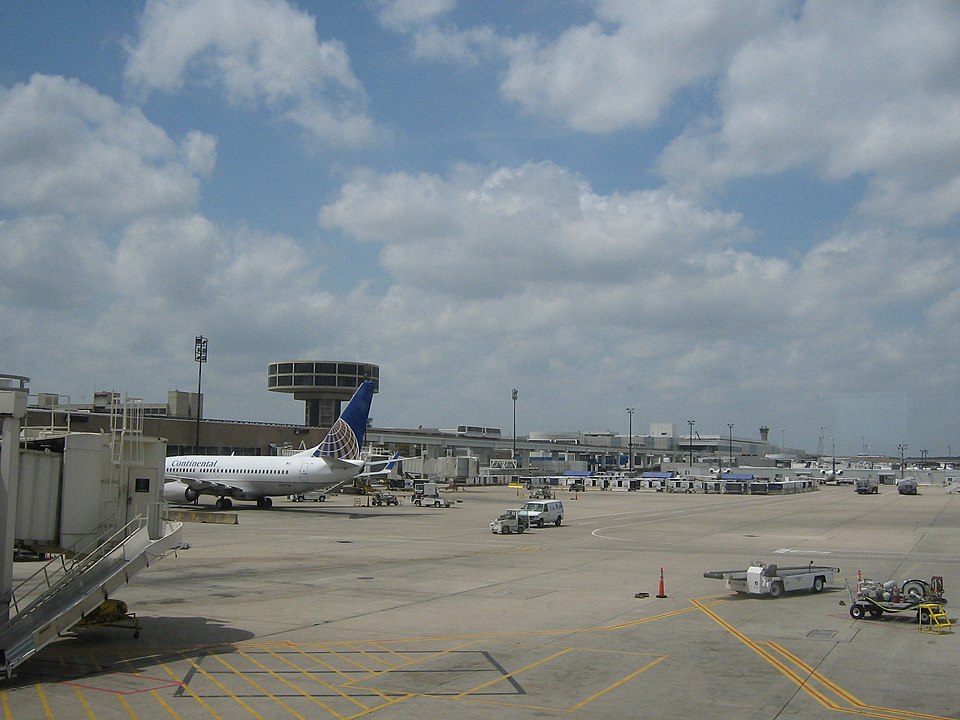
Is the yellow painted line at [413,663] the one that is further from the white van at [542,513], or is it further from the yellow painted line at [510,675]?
the white van at [542,513]

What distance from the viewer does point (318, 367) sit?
562ft

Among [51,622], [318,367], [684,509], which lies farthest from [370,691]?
[318,367]

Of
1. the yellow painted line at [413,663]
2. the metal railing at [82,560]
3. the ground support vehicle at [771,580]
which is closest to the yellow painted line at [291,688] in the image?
the yellow painted line at [413,663]

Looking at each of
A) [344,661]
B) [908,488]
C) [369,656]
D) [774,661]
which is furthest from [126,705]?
[908,488]

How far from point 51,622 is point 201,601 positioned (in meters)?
9.74

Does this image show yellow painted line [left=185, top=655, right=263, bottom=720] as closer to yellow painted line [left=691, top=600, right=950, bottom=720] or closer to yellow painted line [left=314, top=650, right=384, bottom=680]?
yellow painted line [left=314, top=650, right=384, bottom=680]

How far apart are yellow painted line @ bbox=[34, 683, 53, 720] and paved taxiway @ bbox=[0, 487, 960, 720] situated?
36 millimetres

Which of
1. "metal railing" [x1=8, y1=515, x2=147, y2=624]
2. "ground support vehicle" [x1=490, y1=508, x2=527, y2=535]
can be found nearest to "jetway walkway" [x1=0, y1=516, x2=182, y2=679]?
"metal railing" [x1=8, y1=515, x2=147, y2=624]

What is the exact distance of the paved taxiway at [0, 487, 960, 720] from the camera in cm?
1572

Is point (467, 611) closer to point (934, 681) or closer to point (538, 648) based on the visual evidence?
point (538, 648)

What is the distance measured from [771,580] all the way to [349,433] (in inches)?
1982

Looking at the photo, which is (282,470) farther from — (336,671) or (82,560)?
(336,671)

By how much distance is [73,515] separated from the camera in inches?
774

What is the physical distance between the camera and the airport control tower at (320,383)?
560 ft
